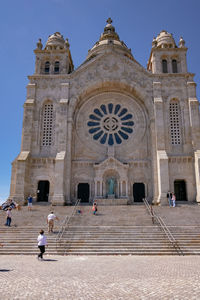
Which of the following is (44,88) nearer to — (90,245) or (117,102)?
(117,102)

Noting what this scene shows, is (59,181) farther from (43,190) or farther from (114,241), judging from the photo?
(114,241)

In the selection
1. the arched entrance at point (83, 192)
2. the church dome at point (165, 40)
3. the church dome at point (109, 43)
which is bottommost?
the arched entrance at point (83, 192)

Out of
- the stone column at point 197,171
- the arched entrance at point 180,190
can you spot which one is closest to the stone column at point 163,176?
the arched entrance at point 180,190

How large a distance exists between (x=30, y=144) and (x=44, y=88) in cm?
745

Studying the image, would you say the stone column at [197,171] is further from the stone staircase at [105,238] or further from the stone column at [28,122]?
the stone column at [28,122]

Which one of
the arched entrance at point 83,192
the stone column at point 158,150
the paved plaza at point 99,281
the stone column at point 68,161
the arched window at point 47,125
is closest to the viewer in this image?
the paved plaza at point 99,281

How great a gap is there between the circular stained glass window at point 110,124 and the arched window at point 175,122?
4.86m

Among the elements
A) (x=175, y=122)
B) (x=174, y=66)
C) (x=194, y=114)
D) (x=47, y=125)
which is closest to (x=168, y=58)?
(x=174, y=66)

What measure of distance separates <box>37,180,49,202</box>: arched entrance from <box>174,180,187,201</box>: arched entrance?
14737mm

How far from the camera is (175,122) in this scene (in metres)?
28.9

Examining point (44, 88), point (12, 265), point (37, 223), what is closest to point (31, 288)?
point (12, 265)

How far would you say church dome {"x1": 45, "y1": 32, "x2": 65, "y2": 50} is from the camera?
33312 mm

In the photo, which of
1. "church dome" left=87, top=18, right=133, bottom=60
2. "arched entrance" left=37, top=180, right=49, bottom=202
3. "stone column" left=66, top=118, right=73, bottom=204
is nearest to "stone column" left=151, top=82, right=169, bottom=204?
"stone column" left=66, top=118, right=73, bottom=204

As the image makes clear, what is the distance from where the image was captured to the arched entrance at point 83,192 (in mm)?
28031
